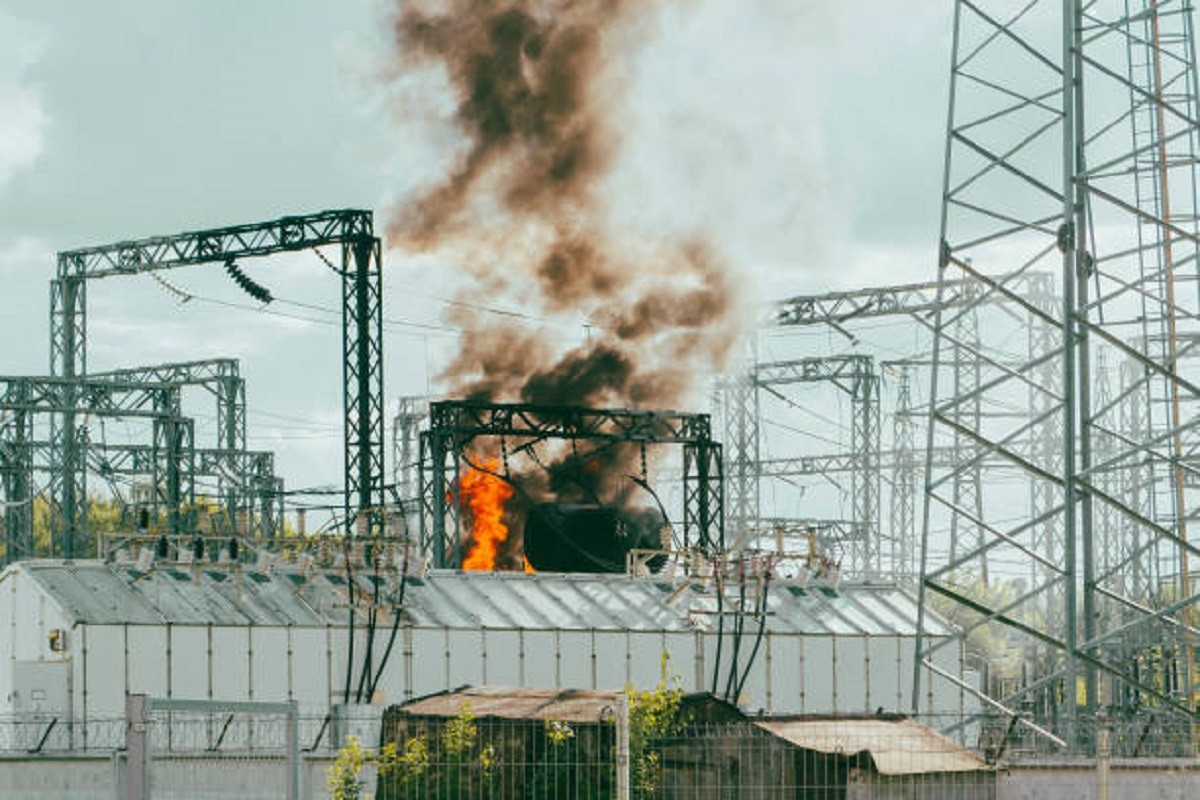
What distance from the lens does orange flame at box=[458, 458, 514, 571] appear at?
64.7m

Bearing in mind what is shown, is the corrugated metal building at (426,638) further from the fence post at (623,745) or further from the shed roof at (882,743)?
the fence post at (623,745)

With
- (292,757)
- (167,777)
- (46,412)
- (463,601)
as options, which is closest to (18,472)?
(46,412)

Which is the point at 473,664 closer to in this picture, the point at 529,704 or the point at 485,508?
the point at 485,508

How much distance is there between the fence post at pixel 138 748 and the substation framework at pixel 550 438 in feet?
126

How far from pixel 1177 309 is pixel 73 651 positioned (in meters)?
23.3

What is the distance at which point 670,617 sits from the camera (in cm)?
5175

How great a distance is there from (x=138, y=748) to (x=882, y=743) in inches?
426

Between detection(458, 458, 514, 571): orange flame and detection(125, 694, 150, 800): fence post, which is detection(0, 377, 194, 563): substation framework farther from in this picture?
detection(125, 694, 150, 800): fence post

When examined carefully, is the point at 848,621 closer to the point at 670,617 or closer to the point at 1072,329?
the point at 670,617

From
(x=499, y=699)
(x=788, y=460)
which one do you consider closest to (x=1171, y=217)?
(x=499, y=699)

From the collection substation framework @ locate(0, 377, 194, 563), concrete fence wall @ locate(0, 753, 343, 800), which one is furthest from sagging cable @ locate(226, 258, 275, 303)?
concrete fence wall @ locate(0, 753, 343, 800)

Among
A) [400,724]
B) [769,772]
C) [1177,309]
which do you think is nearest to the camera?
[769,772]

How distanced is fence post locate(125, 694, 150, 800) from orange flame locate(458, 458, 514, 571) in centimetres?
4345

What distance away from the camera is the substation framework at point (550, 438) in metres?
60.8
